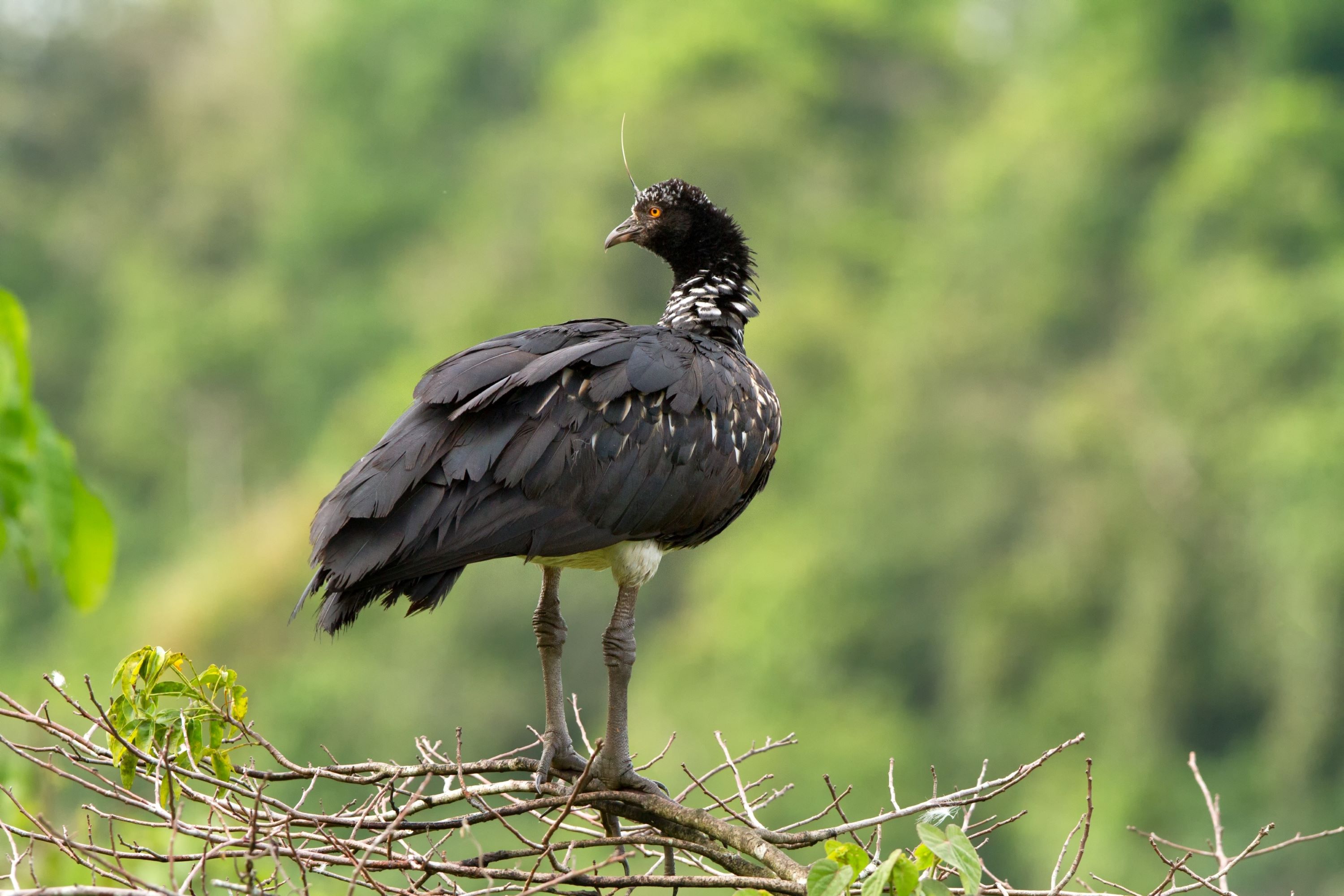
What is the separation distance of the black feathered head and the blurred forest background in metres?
9.51

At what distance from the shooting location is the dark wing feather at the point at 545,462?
4.18 m

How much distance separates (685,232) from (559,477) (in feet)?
4.62

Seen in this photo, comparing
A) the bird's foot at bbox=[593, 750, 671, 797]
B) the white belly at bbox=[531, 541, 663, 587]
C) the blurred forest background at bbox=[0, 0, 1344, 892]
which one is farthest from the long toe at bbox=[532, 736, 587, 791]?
the blurred forest background at bbox=[0, 0, 1344, 892]

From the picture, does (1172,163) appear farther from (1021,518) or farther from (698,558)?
(698,558)

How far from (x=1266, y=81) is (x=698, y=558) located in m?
12.4

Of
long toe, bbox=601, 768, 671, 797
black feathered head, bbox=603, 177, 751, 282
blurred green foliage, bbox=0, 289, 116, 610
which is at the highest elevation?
black feathered head, bbox=603, 177, 751, 282

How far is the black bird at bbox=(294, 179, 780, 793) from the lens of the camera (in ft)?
13.8

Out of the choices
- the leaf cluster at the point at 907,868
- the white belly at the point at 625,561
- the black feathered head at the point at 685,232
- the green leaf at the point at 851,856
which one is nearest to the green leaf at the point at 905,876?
the leaf cluster at the point at 907,868

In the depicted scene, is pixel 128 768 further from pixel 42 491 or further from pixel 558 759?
pixel 42 491

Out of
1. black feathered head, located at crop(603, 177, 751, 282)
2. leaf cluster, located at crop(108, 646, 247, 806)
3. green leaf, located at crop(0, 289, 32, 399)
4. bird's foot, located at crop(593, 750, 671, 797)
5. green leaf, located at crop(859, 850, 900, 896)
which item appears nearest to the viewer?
green leaf, located at crop(0, 289, 32, 399)

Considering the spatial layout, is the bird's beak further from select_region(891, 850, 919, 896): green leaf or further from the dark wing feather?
select_region(891, 850, 919, 896): green leaf

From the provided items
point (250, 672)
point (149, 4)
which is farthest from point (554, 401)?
point (149, 4)

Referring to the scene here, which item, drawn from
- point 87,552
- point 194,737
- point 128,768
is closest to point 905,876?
point 87,552

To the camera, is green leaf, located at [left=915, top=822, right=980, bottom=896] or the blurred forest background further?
the blurred forest background
